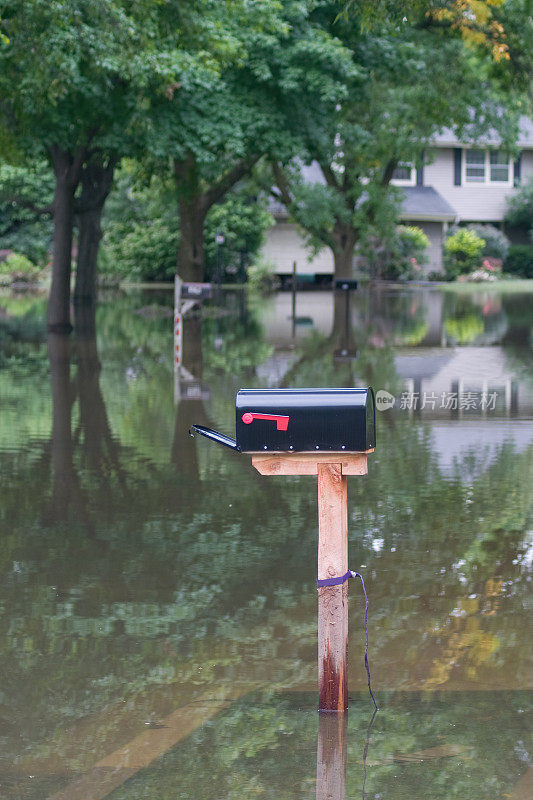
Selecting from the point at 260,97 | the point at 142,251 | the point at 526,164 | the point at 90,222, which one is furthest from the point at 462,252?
the point at 260,97

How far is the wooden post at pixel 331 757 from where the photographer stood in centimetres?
461

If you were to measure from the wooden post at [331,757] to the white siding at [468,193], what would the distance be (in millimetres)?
52965

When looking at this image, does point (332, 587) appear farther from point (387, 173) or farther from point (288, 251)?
point (288, 251)

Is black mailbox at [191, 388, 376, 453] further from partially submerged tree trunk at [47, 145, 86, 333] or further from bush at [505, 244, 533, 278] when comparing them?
bush at [505, 244, 533, 278]

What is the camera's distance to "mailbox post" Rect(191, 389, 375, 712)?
16.5 ft

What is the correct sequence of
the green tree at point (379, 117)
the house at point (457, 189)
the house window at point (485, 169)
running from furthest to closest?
the house window at point (485, 169)
the house at point (457, 189)
the green tree at point (379, 117)

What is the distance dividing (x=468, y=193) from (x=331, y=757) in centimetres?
5363

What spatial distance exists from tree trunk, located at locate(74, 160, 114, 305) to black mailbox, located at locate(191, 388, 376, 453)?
Answer: 25.6 meters

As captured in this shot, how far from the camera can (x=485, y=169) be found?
56719mm

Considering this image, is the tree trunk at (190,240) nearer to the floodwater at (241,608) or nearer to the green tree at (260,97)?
the green tree at (260,97)

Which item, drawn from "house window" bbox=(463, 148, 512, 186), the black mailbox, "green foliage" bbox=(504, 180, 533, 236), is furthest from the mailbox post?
"house window" bbox=(463, 148, 512, 186)

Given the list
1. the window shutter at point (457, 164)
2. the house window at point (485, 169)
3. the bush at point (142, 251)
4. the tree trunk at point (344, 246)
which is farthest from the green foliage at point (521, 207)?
the tree trunk at point (344, 246)

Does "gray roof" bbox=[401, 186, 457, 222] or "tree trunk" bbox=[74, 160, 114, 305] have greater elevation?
"gray roof" bbox=[401, 186, 457, 222]

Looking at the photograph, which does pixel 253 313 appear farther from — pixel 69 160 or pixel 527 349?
pixel 527 349
